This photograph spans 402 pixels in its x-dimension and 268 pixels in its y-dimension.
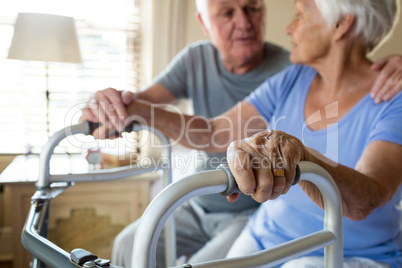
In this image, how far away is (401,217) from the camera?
0.66m

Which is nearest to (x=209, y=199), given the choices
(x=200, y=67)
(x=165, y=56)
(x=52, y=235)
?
(x=52, y=235)

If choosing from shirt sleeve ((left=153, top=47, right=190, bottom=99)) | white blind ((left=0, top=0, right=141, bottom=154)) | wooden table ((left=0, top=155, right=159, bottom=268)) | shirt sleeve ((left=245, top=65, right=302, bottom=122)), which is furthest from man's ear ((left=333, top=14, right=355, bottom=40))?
white blind ((left=0, top=0, right=141, bottom=154))

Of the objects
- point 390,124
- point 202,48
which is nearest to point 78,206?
point 202,48

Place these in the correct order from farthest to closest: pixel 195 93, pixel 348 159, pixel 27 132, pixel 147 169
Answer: pixel 195 93, pixel 27 132, pixel 147 169, pixel 348 159

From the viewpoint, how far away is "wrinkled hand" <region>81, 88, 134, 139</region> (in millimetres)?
830

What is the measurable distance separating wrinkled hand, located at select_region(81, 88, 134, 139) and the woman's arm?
43cm

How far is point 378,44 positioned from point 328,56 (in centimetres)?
8

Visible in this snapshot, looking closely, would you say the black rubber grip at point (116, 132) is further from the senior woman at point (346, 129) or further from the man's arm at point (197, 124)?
the senior woman at point (346, 129)

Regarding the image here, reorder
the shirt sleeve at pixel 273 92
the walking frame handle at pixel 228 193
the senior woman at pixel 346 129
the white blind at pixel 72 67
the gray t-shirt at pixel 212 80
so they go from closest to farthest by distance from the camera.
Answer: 1. the walking frame handle at pixel 228 193
2. the senior woman at pixel 346 129
3. the shirt sleeve at pixel 273 92
4. the gray t-shirt at pixel 212 80
5. the white blind at pixel 72 67

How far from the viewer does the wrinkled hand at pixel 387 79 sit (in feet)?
2.09

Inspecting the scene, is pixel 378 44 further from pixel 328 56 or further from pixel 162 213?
pixel 162 213

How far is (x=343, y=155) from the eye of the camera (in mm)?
633

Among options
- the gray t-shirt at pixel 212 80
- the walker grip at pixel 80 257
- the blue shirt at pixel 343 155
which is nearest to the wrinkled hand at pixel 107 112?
the gray t-shirt at pixel 212 80

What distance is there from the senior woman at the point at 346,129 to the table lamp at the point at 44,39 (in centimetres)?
72
